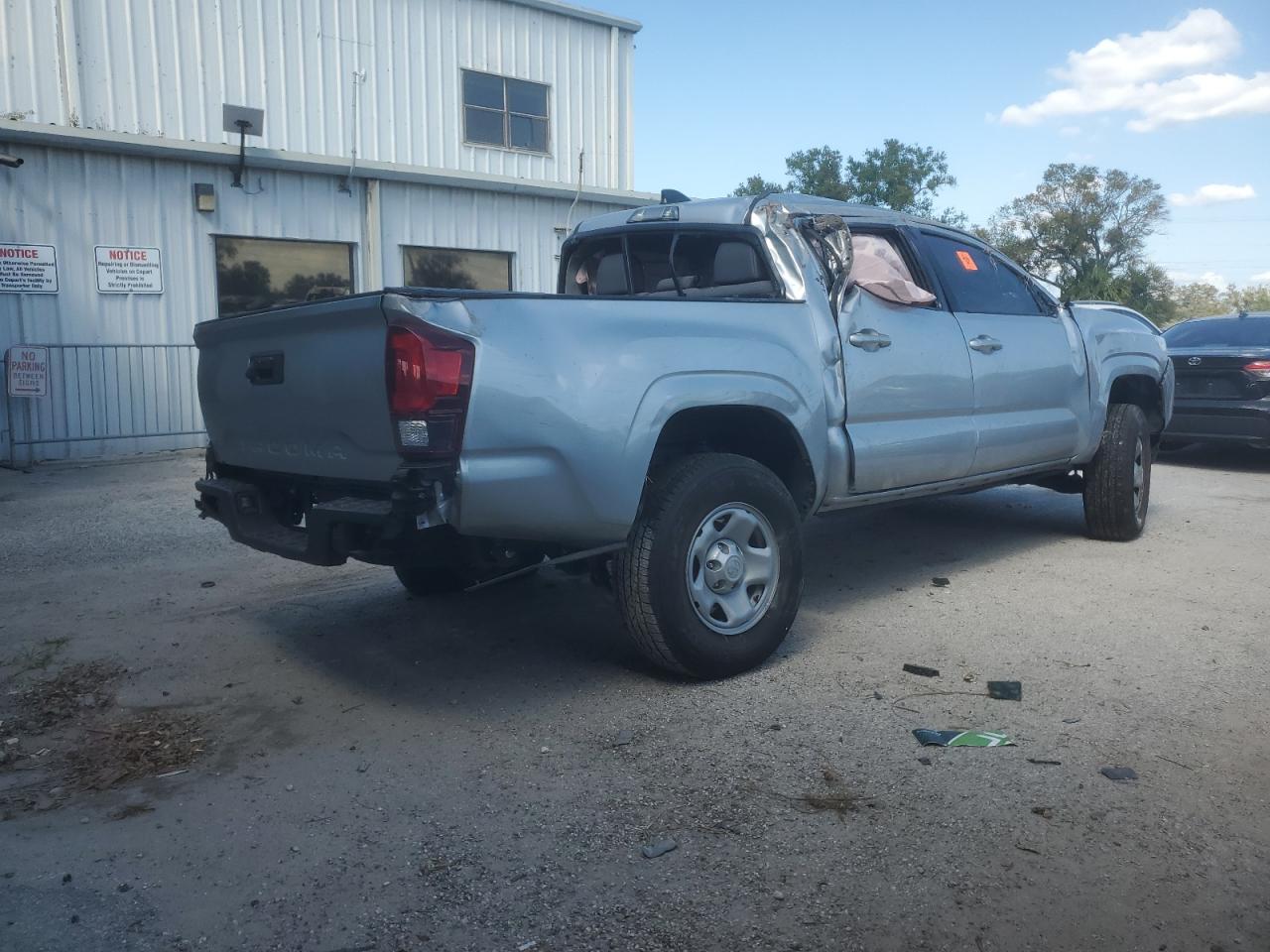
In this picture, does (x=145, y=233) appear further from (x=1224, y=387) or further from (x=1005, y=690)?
(x=1224, y=387)

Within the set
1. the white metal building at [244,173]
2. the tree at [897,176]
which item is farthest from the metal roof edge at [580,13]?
the tree at [897,176]

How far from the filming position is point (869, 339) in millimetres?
4742

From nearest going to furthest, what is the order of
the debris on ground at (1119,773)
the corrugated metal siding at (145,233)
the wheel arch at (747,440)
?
the debris on ground at (1119,773), the wheel arch at (747,440), the corrugated metal siding at (145,233)

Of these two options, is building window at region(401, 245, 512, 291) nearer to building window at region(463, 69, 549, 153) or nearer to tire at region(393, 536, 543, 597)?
building window at region(463, 69, 549, 153)

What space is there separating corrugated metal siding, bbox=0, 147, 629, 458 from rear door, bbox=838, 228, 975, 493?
9.50 metres

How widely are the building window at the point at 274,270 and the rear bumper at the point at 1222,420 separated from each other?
9235mm

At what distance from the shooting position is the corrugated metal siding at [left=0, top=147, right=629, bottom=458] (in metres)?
11.2

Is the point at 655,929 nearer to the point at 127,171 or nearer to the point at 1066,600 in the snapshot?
the point at 1066,600

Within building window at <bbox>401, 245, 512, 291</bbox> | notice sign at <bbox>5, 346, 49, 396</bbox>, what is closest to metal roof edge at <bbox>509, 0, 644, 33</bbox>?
building window at <bbox>401, 245, 512, 291</bbox>

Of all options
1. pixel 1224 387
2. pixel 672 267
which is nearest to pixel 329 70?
pixel 672 267

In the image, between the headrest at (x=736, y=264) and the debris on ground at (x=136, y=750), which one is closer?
the debris on ground at (x=136, y=750)

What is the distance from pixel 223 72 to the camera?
1401 cm

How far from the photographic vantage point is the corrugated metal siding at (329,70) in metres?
12.8

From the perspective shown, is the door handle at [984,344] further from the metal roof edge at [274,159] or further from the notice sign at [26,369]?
the notice sign at [26,369]
